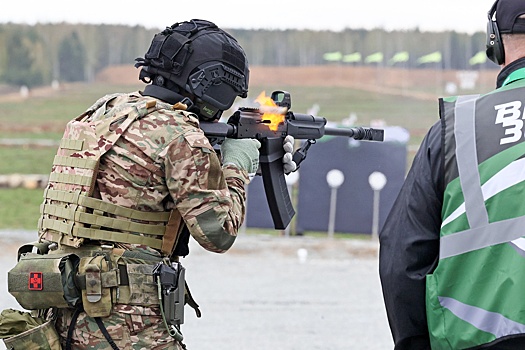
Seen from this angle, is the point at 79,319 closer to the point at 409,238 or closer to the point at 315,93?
the point at 409,238

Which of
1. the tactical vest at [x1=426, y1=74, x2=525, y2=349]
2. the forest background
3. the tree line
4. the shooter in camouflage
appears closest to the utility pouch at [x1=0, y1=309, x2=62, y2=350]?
the shooter in camouflage

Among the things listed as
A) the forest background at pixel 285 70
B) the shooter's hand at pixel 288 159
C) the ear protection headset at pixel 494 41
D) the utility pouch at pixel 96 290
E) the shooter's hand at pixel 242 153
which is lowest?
the forest background at pixel 285 70

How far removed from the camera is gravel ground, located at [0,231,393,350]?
22.9 ft

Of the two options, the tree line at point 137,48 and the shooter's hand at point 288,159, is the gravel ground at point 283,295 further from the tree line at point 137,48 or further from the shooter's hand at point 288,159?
the tree line at point 137,48

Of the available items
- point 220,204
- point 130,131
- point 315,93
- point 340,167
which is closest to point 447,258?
point 220,204

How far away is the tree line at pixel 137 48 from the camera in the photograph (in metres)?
26.4

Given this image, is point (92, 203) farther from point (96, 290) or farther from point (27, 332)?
point (27, 332)

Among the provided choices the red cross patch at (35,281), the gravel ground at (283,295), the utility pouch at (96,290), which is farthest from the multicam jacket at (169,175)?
the gravel ground at (283,295)

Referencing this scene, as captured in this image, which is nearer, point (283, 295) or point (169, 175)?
point (169, 175)

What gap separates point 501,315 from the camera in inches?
99.9

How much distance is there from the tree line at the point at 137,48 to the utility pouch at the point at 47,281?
2266cm

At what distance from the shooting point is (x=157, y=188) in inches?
130

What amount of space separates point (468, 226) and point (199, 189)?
1.03 meters

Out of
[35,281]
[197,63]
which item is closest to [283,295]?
[197,63]
